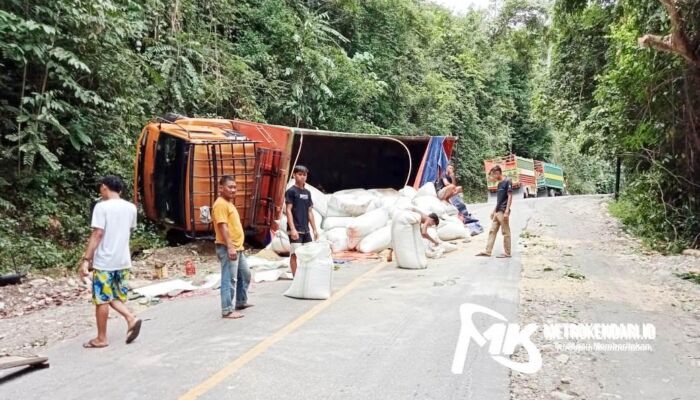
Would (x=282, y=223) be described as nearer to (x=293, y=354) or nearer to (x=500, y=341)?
(x=293, y=354)

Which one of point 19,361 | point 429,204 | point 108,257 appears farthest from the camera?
point 429,204

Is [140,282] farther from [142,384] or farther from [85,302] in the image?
[142,384]

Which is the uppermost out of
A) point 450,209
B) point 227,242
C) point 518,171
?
point 518,171

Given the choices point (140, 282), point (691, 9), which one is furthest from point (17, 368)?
point (691, 9)

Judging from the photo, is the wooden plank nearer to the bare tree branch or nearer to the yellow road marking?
the yellow road marking

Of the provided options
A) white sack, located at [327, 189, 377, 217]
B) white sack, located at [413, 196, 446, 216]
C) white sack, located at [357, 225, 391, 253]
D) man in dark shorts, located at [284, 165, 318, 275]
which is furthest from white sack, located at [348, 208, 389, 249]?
man in dark shorts, located at [284, 165, 318, 275]

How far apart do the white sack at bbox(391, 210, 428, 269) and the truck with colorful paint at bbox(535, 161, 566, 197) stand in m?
25.6

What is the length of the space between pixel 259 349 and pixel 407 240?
4.05 metres

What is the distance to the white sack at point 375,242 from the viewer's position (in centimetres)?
966

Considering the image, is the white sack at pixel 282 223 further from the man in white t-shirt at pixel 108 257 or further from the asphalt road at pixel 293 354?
the man in white t-shirt at pixel 108 257

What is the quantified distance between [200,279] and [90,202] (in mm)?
3341

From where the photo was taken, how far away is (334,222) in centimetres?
1016

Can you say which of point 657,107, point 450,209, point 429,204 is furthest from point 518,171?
point 429,204

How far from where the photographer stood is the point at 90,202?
31.7 ft
